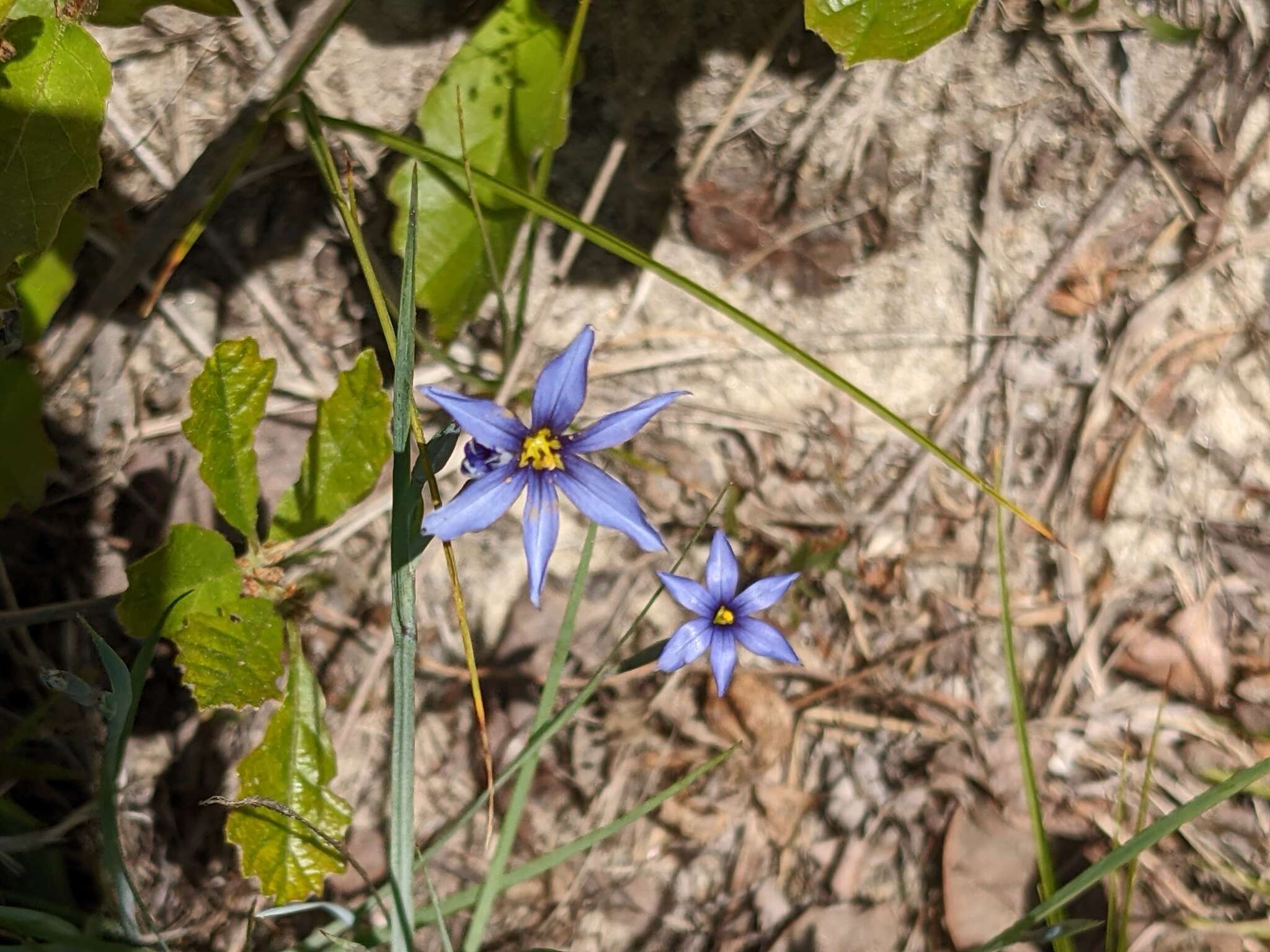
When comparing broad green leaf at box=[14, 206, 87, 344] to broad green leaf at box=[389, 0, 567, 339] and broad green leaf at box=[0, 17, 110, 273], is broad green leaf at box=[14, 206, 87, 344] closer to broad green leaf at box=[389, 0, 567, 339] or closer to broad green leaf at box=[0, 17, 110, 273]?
broad green leaf at box=[0, 17, 110, 273]

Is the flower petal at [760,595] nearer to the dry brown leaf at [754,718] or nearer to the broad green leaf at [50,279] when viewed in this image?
the dry brown leaf at [754,718]

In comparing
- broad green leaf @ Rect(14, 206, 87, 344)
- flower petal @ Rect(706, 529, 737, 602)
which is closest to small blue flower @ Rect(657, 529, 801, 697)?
flower petal @ Rect(706, 529, 737, 602)

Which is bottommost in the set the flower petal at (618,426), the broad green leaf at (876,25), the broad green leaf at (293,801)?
the broad green leaf at (293,801)

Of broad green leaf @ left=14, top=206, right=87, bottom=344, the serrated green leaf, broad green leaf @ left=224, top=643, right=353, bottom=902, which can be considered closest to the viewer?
broad green leaf @ left=224, top=643, right=353, bottom=902

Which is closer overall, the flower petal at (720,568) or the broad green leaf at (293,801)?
the broad green leaf at (293,801)

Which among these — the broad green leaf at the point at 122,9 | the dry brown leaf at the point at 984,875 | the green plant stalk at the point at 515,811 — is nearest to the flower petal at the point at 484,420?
the green plant stalk at the point at 515,811

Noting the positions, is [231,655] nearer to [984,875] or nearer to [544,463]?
[544,463]
